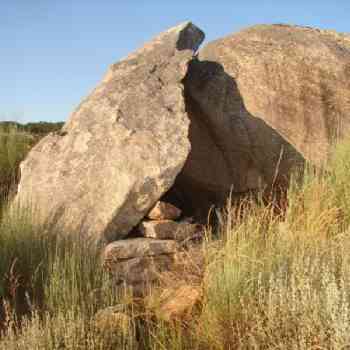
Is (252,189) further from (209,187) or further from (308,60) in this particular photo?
(308,60)

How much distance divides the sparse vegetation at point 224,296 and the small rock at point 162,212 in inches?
17.0

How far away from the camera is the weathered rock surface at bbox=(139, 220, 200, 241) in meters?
4.96

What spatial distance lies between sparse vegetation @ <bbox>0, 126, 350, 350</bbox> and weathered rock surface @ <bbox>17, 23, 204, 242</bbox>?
1.22 ft

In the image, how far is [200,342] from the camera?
323cm

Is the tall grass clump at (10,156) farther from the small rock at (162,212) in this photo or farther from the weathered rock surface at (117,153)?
the small rock at (162,212)

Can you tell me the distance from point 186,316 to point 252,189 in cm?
301

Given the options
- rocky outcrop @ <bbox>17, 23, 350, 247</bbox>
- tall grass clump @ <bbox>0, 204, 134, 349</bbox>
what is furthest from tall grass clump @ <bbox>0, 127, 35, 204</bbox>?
tall grass clump @ <bbox>0, 204, 134, 349</bbox>

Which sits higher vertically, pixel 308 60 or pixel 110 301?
pixel 308 60

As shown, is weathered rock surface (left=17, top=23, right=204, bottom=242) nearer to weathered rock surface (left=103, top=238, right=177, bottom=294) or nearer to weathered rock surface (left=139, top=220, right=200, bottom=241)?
weathered rock surface (left=139, top=220, right=200, bottom=241)

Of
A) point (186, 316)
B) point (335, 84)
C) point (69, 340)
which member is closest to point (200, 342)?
point (186, 316)

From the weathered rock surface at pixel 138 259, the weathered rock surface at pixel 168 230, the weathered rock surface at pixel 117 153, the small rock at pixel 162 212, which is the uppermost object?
the weathered rock surface at pixel 117 153

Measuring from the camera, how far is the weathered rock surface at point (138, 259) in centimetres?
456

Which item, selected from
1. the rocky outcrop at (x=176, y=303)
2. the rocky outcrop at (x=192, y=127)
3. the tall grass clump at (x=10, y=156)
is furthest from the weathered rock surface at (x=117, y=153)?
the tall grass clump at (x=10, y=156)

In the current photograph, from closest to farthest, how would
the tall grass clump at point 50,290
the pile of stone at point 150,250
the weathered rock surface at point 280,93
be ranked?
the tall grass clump at point 50,290
the pile of stone at point 150,250
the weathered rock surface at point 280,93
